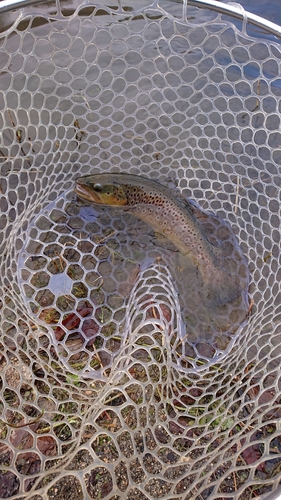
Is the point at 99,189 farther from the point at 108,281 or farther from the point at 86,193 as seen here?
the point at 108,281

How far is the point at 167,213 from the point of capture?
2973mm

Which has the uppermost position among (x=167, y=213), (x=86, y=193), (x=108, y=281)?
(x=167, y=213)

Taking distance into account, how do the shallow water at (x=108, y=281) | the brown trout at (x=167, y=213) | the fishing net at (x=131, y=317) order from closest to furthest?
the fishing net at (x=131, y=317)
the shallow water at (x=108, y=281)
the brown trout at (x=167, y=213)

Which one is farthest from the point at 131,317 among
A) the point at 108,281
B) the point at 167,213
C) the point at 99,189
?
the point at 99,189

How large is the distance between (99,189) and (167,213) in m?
0.54

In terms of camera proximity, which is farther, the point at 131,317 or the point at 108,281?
the point at 108,281

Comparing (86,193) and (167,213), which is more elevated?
(167,213)

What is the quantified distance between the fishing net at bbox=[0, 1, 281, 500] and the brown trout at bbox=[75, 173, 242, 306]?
119mm

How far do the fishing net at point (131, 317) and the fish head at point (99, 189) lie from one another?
0.19m

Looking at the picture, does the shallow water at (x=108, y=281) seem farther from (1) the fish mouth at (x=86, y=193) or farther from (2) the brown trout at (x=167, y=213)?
(1) the fish mouth at (x=86, y=193)

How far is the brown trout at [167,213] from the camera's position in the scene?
2847mm

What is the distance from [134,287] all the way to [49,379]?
0.87 metres

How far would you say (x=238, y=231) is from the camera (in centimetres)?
303

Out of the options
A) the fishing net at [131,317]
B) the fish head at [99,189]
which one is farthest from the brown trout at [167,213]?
the fishing net at [131,317]
